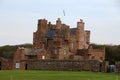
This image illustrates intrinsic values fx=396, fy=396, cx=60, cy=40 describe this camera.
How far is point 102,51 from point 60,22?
509 inches

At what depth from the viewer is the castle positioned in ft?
300

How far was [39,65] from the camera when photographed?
79062 millimetres

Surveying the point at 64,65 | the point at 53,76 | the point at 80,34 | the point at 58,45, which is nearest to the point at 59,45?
the point at 58,45

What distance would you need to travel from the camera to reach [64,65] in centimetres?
7506

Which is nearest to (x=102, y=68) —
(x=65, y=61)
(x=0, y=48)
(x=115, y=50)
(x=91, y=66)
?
(x=91, y=66)

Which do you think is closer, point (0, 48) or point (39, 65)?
point (39, 65)

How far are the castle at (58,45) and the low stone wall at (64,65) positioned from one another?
321 inches

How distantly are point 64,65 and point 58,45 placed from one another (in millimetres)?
19424

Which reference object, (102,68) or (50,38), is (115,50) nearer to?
(50,38)

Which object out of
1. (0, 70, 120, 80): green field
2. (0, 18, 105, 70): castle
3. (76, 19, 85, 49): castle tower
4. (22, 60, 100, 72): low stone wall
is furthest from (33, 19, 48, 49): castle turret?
(0, 70, 120, 80): green field

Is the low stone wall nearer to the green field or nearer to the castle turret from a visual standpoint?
the green field

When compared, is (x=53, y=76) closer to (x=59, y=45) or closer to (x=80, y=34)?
(x=59, y=45)

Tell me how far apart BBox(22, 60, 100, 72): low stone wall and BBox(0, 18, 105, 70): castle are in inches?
321

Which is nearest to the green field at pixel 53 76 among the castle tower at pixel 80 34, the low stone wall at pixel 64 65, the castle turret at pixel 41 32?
the low stone wall at pixel 64 65
